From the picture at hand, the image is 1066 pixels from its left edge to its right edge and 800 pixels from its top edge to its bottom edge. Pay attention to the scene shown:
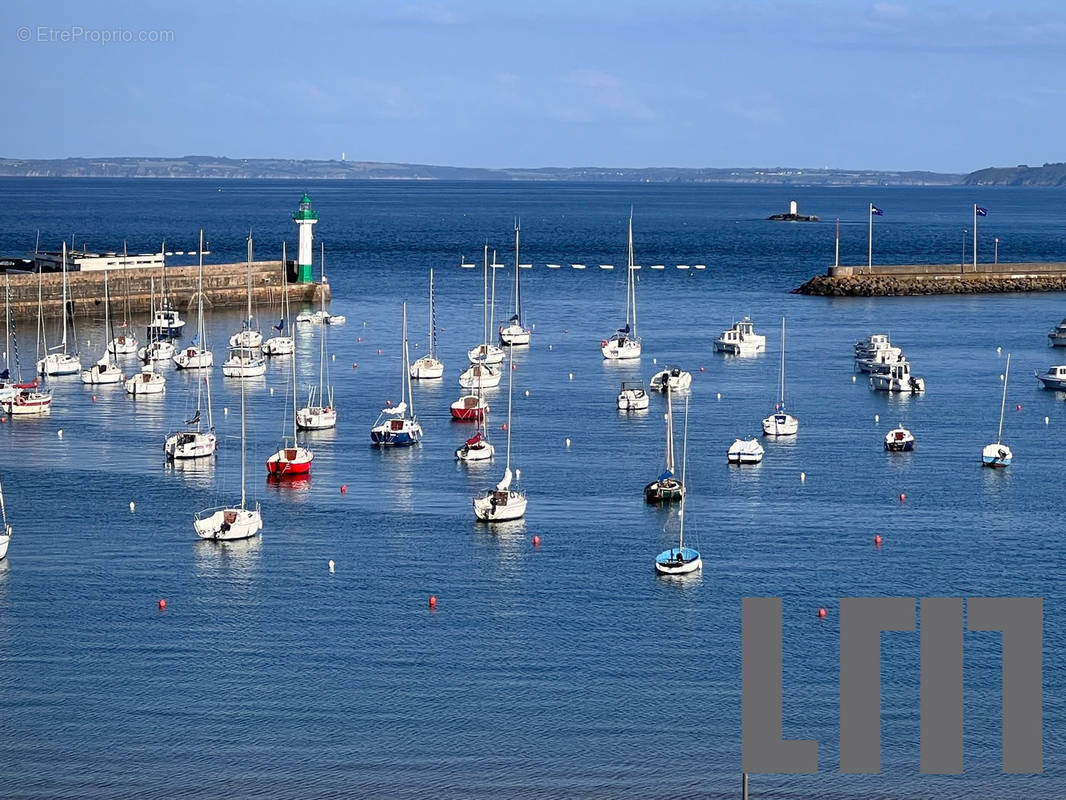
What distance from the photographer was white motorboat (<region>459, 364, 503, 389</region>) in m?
A: 80.1

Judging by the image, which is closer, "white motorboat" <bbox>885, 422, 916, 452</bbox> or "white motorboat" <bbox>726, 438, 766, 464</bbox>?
"white motorboat" <bbox>726, 438, 766, 464</bbox>

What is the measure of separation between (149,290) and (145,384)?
34.9m

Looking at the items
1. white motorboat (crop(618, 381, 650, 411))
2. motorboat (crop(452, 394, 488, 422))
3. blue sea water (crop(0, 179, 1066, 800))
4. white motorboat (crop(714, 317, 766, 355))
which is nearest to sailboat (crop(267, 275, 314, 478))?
blue sea water (crop(0, 179, 1066, 800))

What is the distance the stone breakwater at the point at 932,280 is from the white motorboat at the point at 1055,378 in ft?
158

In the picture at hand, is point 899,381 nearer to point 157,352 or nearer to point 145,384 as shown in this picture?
point 145,384

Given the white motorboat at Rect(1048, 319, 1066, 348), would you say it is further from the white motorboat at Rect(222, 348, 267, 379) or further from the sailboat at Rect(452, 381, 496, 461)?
the sailboat at Rect(452, 381, 496, 461)

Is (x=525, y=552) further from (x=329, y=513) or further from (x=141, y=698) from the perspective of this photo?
(x=141, y=698)

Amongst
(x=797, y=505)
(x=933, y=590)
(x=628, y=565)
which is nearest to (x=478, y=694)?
(x=628, y=565)

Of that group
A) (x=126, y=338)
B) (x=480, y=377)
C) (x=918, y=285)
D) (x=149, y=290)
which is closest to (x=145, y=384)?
(x=480, y=377)

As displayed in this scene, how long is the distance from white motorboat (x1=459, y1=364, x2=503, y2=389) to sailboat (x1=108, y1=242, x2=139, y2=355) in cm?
1811

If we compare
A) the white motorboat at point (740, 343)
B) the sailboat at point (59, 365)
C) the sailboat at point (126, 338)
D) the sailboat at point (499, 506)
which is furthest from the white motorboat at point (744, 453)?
the sailboat at point (126, 338)

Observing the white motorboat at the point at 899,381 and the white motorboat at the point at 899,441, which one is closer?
the white motorboat at the point at 899,441

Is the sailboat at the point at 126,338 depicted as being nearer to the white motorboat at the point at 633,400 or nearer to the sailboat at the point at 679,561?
the white motorboat at the point at 633,400

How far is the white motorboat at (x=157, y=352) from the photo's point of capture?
3479 inches
